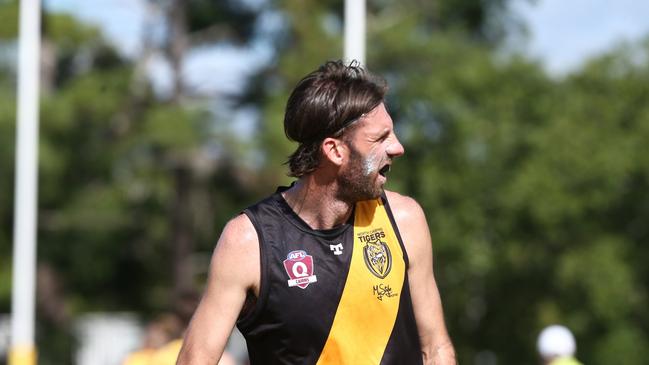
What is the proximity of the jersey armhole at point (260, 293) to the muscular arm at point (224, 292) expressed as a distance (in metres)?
0.01

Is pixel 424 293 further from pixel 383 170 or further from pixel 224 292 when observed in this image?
pixel 224 292

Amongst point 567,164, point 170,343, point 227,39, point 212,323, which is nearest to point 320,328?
point 212,323

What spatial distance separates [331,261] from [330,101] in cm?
54

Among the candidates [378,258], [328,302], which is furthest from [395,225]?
[328,302]

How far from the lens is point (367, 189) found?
4.66 metres

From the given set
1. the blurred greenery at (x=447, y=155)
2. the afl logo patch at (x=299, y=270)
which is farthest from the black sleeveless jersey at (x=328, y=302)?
the blurred greenery at (x=447, y=155)

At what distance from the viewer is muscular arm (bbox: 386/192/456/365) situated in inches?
186

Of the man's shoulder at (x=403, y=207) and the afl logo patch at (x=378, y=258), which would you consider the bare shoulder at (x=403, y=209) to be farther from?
the afl logo patch at (x=378, y=258)

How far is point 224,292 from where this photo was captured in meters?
4.53

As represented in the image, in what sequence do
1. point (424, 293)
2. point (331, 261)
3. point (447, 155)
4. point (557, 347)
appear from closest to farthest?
point (331, 261) < point (424, 293) < point (557, 347) < point (447, 155)

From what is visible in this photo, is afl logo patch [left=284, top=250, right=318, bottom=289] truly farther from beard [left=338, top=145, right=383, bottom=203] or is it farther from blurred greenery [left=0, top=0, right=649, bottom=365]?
blurred greenery [left=0, top=0, right=649, bottom=365]

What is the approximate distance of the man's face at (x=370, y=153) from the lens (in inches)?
183

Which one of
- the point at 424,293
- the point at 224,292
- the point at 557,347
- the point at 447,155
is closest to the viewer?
the point at 224,292

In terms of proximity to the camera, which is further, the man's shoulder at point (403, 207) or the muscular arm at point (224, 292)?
the man's shoulder at point (403, 207)
